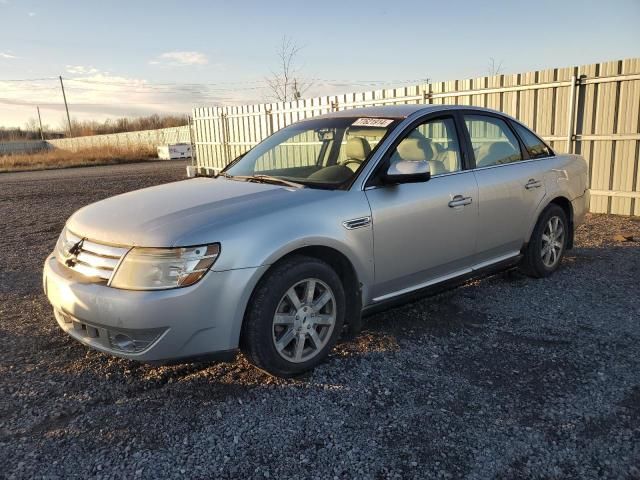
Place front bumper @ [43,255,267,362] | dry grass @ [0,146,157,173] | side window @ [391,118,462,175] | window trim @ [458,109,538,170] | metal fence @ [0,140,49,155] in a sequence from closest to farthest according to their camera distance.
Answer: front bumper @ [43,255,267,362] → side window @ [391,118,462,175] → window trim @ [458,109,538,170] → dry grass @ [0,146,157,173] → metal fence @ [0,140,49,155]

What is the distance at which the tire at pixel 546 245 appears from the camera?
494 cm

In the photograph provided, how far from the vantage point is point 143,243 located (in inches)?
112

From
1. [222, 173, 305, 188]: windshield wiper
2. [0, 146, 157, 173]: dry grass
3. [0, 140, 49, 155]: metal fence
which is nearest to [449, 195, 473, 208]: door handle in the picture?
[222, 173, 305, 188]: windshield wiper

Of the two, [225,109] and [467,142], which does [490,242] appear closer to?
[467,142]

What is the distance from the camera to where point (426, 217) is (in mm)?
3789

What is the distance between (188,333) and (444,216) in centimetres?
211

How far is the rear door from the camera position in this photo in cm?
431

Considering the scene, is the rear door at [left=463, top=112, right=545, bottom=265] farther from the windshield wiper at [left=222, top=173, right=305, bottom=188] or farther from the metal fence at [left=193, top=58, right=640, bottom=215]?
the metal fence at [left=193, top=58, right=640, bottom=215]

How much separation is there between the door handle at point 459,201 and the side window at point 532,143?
129 cm

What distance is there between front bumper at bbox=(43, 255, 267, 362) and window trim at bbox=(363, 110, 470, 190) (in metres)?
1.12

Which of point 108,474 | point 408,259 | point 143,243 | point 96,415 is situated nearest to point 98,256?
point 143,243

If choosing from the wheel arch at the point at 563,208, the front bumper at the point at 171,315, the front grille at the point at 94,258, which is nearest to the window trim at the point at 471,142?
the wheel arch at the point at 563,208

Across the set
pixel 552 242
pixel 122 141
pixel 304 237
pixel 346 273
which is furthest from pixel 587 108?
pixel 122 141

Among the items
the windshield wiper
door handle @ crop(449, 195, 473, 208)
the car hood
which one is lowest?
door handle @ crop(449, 195, 473, 208)
